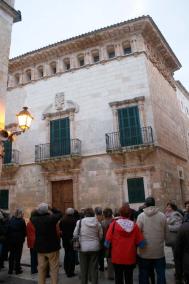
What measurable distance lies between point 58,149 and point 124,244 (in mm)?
12238

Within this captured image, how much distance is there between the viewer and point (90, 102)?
16.4 metres

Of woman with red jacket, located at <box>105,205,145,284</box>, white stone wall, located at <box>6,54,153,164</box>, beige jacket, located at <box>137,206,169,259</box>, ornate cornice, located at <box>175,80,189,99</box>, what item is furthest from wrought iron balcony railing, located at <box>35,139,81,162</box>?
ornate cornice, located at <box>175,80,189,99</box>

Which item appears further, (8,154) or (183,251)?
(8,154)

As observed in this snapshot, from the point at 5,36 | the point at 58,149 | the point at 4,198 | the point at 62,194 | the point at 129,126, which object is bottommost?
the point at 4,198

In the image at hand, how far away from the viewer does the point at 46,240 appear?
513cm

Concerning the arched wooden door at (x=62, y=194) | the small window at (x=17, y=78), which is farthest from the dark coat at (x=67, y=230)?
the small window at (x=17, y=78)

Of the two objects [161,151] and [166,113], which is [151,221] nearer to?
[161,151]

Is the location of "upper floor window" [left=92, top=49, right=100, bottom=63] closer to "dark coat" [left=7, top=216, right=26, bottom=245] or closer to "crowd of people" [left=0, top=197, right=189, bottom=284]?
"crowd of people" [left=0, top=197, right=189, bottom=284]

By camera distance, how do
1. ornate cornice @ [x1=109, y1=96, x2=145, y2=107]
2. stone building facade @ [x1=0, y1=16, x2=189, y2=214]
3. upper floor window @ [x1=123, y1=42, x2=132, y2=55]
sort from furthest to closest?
upper floor window @ [x1=123, y1=42, x2=132, y2=55] → ornate cornice @ [x1=109, y1=96, x2=145, y2=107] → stone building facade @ [x1=0, y1=16, x2=189, y2=214]

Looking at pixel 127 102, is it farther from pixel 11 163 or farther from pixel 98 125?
pixel 11 163

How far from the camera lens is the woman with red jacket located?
4250mm

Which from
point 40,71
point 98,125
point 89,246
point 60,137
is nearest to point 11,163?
point 60,137

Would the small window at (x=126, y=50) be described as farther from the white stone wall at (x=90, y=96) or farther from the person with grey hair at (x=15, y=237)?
the person with grey hair at (x=15, y=237)

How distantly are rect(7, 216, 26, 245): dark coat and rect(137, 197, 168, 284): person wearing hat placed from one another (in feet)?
12.3
